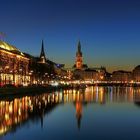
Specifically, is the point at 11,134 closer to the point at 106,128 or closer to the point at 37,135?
the point at 37,135

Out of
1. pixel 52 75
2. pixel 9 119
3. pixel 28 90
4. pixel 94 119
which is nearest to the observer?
pixel 9 119

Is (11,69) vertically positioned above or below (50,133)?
above

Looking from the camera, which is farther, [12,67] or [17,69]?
[17,69]

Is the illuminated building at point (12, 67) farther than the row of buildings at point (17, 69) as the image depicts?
No

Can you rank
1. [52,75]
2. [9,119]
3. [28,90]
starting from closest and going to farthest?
[9,119] < [28,90] < [52,75]

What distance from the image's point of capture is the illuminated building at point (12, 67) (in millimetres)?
116519

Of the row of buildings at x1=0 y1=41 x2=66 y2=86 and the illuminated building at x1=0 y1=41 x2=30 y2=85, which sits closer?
the illuminated building at x1=0 y1=41 x2=30 y2=85

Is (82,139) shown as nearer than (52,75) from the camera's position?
Yes

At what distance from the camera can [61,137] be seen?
27.0m

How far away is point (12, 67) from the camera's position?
131m

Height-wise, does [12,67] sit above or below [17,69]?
above

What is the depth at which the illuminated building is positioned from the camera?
116519 mm

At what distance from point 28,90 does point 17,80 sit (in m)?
38.9

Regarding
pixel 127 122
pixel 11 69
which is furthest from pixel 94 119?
pixel 11 69
